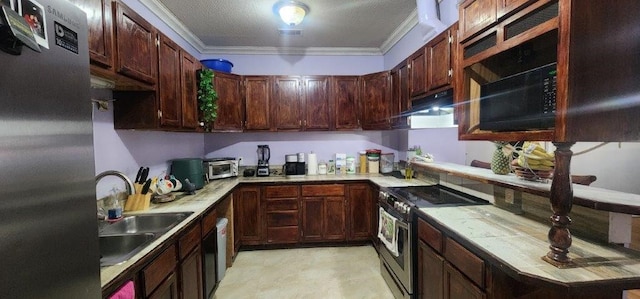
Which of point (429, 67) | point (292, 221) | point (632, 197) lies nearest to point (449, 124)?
point (429, 67)

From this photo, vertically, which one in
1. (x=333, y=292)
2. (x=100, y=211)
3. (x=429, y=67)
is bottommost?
(x=333, y=292)

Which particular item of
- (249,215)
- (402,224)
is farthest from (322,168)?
(402,224)

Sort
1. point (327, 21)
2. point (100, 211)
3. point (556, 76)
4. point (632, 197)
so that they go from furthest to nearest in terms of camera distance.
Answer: point (327, 21) → point (100, 211) → point (632, 197) → point (556, 76)

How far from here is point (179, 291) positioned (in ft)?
5.68

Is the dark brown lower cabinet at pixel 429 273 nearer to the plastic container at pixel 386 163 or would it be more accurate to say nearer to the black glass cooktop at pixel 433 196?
the black glass cooktop at pixel 433 196

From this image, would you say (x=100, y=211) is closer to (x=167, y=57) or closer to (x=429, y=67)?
(x=167, y=57)

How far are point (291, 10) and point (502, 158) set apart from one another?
2.25 metres

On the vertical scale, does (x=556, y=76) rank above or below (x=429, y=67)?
below

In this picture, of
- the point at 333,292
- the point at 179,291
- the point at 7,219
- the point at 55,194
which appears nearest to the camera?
the point at 7,219

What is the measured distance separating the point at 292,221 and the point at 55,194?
3.00 metres

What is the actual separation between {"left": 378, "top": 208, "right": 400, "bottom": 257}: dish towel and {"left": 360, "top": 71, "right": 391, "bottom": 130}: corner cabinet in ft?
4.33

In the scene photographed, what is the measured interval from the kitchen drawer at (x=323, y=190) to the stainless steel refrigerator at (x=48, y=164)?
2747 mm

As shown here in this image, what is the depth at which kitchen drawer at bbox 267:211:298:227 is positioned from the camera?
354 centimetres

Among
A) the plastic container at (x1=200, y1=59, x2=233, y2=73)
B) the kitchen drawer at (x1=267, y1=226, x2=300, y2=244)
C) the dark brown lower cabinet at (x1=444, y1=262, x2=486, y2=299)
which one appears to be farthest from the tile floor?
the plastic container at (x1=200, y1=59, x2=233, y2=73)
